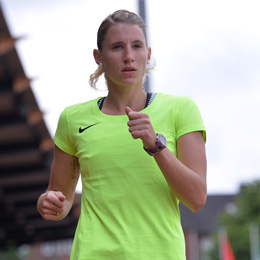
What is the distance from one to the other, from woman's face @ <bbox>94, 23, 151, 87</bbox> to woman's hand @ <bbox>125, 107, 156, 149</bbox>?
13.0 inches

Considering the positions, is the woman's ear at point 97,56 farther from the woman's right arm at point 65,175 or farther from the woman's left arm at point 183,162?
the woman's left arm at point 183,162

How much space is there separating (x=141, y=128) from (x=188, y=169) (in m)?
0.26

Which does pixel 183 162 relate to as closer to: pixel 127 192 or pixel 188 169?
pixel 188 169

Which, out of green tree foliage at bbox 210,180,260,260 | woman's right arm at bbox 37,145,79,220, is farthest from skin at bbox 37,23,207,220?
green tree foliage at bbox 210,180,260,260

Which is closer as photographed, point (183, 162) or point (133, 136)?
point (133, 136)

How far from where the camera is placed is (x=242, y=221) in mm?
55500

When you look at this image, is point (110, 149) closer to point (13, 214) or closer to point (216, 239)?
point (13, 214)

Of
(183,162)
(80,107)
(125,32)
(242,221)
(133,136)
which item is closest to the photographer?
(133,136)

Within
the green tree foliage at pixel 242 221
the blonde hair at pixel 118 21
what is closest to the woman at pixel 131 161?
the blonde hair at pixel 118 21

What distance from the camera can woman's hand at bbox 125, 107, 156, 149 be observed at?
2.87 metres

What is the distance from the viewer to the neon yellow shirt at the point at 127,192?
299cm

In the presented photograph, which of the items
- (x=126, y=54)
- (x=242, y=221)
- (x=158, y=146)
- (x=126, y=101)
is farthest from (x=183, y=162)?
(x=242, y=221)

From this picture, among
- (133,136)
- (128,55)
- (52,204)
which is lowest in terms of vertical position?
(52,204)

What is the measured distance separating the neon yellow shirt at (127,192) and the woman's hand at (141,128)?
0.19m
